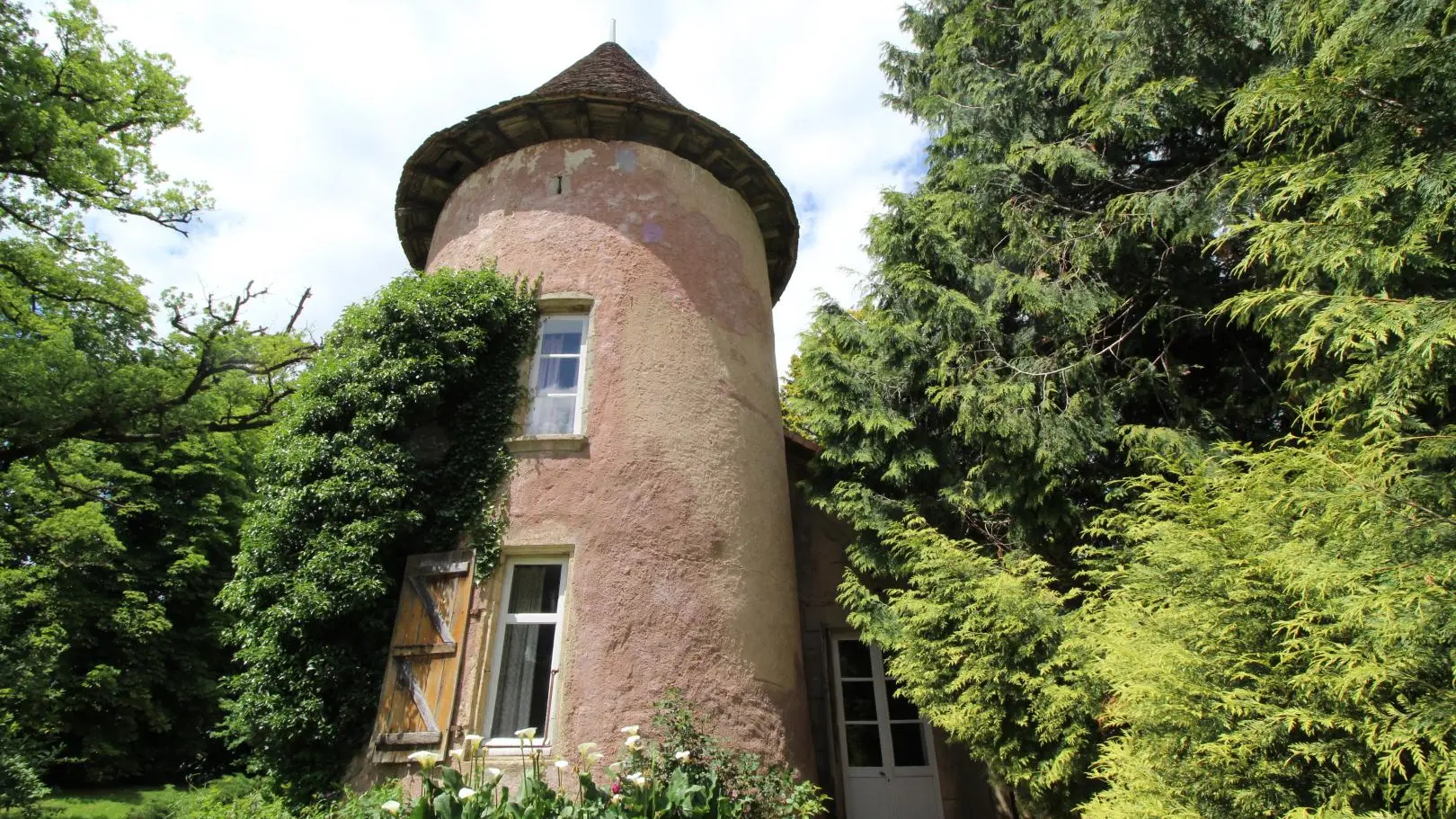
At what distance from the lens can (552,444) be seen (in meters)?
7.96

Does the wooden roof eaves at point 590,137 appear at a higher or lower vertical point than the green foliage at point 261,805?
higher

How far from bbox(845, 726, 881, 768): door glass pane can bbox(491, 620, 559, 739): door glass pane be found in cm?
389

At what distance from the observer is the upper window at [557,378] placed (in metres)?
8.33

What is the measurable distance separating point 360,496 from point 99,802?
11869mm

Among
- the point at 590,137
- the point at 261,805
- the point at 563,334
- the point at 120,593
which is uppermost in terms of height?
the point at 590,137

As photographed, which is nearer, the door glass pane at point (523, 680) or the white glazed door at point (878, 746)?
the door glass pane at point (523, 680)

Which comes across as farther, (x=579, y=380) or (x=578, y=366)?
(x=578, y=366)

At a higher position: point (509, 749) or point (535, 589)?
point (535, 589)

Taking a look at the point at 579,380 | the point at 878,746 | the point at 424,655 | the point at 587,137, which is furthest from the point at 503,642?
the point at 587,137

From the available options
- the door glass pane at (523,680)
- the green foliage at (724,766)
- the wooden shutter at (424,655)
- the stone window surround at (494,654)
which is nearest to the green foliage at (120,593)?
the wooden shutter at (424,655)

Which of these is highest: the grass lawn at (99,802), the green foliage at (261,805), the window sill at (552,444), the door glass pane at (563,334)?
the door glass pane at (563,334)

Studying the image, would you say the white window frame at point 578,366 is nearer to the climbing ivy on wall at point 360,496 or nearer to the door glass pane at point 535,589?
the climbing ivy on wall at point 360,496

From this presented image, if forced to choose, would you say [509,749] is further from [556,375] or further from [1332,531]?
[1332,531]

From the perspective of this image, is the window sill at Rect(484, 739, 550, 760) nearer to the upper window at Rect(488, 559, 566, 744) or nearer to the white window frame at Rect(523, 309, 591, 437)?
the upper window at Rect(488, 559, 566, 744)
